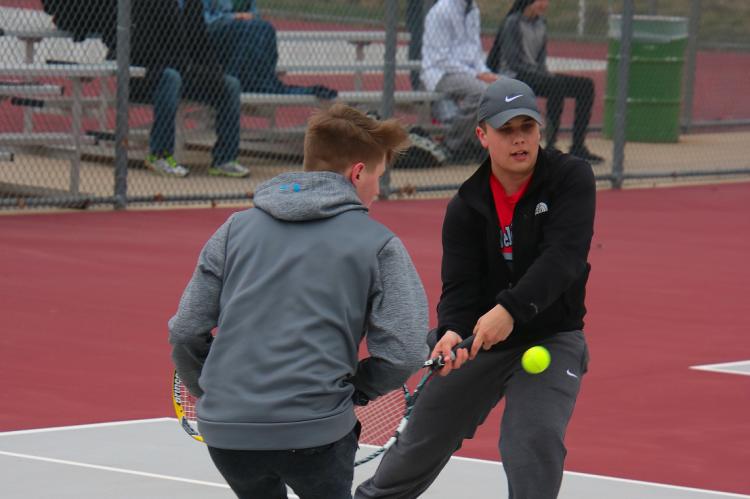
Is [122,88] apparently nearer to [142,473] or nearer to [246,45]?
[246,45]

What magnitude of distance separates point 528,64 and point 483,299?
11.1 metres

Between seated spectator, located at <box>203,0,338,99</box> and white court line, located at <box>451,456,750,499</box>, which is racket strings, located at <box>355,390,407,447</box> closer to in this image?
white court line, located at <box>451,456,750,499</box>

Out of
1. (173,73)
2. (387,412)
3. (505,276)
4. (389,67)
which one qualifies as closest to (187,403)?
(387,412)

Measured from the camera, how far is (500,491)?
596 centimetres

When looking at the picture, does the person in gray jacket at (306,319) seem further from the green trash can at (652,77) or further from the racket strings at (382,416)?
the green trash can at (652,77)

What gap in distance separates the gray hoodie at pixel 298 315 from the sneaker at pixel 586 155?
13.0 m

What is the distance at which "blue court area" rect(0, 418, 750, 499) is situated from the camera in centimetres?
586

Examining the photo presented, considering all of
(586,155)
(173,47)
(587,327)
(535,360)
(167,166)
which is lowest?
(586,155)

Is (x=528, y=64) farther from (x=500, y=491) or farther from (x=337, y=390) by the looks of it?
(x=337, y=390)

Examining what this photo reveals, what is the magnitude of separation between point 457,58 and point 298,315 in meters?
12.3

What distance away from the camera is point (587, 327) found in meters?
9.37

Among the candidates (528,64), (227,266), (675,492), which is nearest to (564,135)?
(528,64)

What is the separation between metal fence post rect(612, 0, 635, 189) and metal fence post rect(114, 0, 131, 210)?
5.28 m

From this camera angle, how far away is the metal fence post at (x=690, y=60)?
64.8 ft
